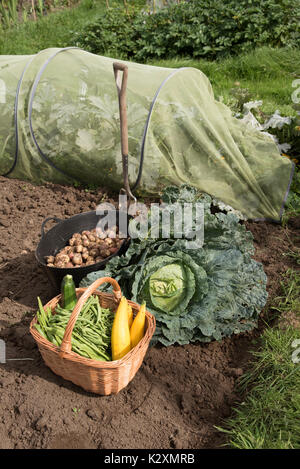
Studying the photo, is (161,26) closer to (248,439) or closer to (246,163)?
(246,163)

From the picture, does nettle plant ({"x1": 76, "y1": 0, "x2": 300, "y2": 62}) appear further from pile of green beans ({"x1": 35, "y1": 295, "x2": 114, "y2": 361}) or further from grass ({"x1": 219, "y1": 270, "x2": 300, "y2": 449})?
pile of green beans ({"x1": 35, "y1": 295, "x2": 114, "y2": 361})

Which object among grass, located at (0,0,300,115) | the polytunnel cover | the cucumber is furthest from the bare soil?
grass, located at (0,0,300,115)

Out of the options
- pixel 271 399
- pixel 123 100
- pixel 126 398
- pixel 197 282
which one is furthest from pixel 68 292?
pixel 123 100

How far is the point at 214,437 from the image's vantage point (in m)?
2.38

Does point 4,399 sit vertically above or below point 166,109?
below

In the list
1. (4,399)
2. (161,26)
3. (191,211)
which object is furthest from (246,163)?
(161,26)

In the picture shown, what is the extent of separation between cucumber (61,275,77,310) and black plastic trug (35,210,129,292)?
32 cm

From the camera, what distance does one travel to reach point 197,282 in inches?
112

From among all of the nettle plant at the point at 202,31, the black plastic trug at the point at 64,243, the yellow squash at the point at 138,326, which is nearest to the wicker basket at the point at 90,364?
the yellow squash at the point at 138,326

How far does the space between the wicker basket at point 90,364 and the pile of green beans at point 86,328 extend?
80 millimetres

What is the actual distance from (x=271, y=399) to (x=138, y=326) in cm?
86

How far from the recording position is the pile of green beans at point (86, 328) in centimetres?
249

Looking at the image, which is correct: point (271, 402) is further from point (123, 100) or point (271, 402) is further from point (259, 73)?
point (259, 73)

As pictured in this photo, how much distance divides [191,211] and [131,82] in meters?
1.53
